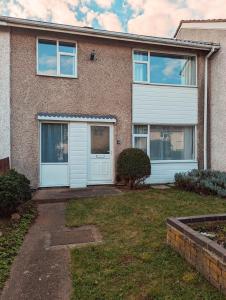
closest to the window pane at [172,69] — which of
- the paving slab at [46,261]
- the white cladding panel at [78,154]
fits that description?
the white cladding panel at [78,154]

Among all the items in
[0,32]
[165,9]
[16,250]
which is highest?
[165,9]

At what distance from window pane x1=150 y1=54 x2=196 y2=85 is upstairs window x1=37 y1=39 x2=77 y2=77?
3214 millimetres

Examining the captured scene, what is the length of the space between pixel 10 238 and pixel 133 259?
237 cm

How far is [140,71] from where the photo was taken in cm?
1089

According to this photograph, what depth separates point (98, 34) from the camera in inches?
388

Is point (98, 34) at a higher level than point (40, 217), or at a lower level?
higher

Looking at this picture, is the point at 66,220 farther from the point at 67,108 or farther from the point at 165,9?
the point at 165,9

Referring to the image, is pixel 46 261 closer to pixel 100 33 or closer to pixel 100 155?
pixel 100 155

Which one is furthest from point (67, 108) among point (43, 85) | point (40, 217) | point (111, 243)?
point (111, 243)

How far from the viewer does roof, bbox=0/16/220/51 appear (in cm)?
900

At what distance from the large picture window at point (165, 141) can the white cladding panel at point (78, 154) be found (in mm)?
2117

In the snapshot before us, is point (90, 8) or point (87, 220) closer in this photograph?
point (87, 220)

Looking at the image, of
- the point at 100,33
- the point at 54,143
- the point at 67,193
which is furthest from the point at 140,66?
the point at 67,193

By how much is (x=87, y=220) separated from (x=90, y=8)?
12118 mm
